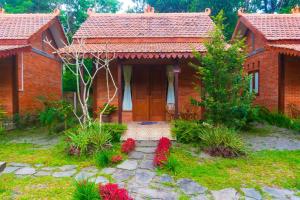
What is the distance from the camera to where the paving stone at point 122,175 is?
5.28 metres

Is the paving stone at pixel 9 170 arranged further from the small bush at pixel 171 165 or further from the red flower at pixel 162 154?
the small bush at pixel 171 165

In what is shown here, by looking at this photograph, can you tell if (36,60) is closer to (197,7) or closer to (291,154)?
(291,154)

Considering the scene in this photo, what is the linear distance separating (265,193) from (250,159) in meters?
1.67

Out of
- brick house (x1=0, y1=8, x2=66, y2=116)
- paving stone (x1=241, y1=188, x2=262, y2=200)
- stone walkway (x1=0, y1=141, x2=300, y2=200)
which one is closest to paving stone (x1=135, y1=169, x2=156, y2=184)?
stone walkway (x1=0, y1=141, x2=300, y2=200)

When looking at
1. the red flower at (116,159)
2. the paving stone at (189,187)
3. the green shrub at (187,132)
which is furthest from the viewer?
the green shrub at (187,132)

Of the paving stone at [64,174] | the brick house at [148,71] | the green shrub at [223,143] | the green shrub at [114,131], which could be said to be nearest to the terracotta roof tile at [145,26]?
the brick house at [148,71]

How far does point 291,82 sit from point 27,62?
36.8ft

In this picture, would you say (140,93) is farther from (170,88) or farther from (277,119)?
(277,119)

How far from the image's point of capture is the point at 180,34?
36.1ft

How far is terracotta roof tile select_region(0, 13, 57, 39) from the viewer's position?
10.5m

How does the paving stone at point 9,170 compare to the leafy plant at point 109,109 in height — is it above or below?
below

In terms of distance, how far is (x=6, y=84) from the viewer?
10.2m

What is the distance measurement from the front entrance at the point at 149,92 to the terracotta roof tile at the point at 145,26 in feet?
5.14

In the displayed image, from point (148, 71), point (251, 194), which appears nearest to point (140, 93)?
point (148, 71)
